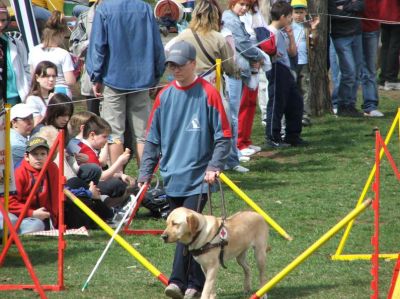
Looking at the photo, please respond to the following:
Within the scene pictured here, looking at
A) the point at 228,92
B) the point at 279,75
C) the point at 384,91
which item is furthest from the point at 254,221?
the point at 384,91

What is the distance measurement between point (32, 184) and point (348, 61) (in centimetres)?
809

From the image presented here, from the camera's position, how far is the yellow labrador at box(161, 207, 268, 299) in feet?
22.4

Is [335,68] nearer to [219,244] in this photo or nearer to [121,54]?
[121,54]

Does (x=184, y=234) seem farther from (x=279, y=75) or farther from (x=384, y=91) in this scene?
(x=384, y=91)

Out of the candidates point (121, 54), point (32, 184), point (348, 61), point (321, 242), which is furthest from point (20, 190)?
point (348, 61)

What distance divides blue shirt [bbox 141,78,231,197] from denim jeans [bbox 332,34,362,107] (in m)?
9.10

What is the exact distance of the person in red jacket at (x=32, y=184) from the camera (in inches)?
Answer: 359

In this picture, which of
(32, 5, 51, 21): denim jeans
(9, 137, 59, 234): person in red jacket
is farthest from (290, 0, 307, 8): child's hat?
(9, 137, 59, 234): person in red jacket

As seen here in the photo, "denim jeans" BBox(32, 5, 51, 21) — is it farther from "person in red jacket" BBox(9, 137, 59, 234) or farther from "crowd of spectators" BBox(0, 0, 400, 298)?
"person in red jacket" BBox(9, 137, 59, 234)

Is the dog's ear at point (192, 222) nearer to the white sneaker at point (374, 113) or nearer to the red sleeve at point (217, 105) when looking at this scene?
the red sleeve at point (217, 105)

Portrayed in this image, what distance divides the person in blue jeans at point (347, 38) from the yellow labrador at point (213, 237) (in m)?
8.93

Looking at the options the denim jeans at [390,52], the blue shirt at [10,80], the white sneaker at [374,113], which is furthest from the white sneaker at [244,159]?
the denim jeans at [390,52]

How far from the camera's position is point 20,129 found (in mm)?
9773

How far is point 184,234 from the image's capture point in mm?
6844
